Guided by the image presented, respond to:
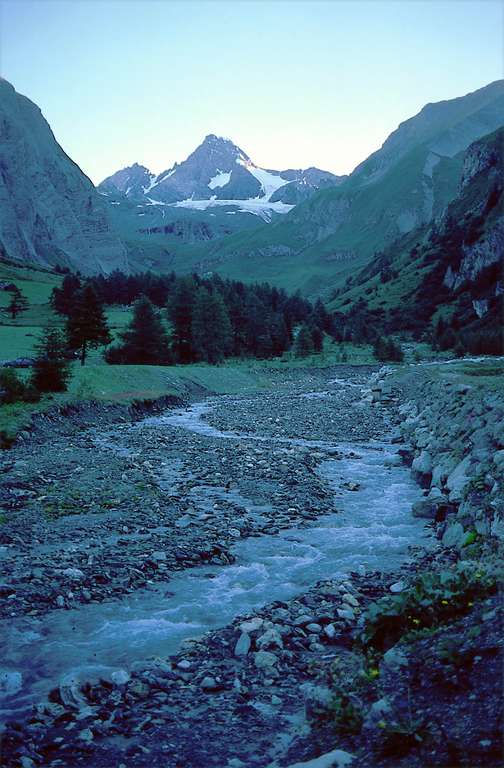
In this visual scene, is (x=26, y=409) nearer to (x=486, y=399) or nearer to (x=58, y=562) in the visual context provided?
(x=58, y=562)

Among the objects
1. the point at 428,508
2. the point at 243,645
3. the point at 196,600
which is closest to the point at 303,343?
the point at 428,508

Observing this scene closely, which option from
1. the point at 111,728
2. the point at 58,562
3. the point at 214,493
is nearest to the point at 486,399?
the point at 214,493

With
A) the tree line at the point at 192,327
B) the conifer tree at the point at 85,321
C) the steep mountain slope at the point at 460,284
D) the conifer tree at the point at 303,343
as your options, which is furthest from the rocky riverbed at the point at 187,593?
the steep mountain slope at the point at 460,284

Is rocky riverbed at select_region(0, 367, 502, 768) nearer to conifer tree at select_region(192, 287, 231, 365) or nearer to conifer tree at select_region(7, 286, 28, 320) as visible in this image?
conifer tree at select_region(192, 287, 231, 365)

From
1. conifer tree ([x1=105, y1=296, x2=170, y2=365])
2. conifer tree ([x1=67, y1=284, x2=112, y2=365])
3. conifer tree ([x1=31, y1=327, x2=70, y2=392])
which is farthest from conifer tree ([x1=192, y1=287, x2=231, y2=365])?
conifer tree ([x1=31, y1=327, x2=70, y2=392])

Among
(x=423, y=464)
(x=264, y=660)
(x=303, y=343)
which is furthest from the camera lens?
(x=303, y=343)

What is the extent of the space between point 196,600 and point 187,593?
13.9 inches

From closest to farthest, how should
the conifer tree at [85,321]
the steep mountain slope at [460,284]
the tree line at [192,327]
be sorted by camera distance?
the conifer tree at [85,321]
the tree line at [192,327]
the steep mountain slope at [460,284]

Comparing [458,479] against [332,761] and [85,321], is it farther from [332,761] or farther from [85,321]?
[85,321]

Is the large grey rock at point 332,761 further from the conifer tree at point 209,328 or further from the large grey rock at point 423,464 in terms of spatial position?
the conifer tree at point 209,328

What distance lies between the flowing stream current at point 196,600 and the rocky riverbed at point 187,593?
0.13 ft

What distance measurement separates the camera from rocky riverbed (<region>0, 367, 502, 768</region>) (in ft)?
20.9

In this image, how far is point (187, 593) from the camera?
10.3 m

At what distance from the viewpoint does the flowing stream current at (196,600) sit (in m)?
7.75
